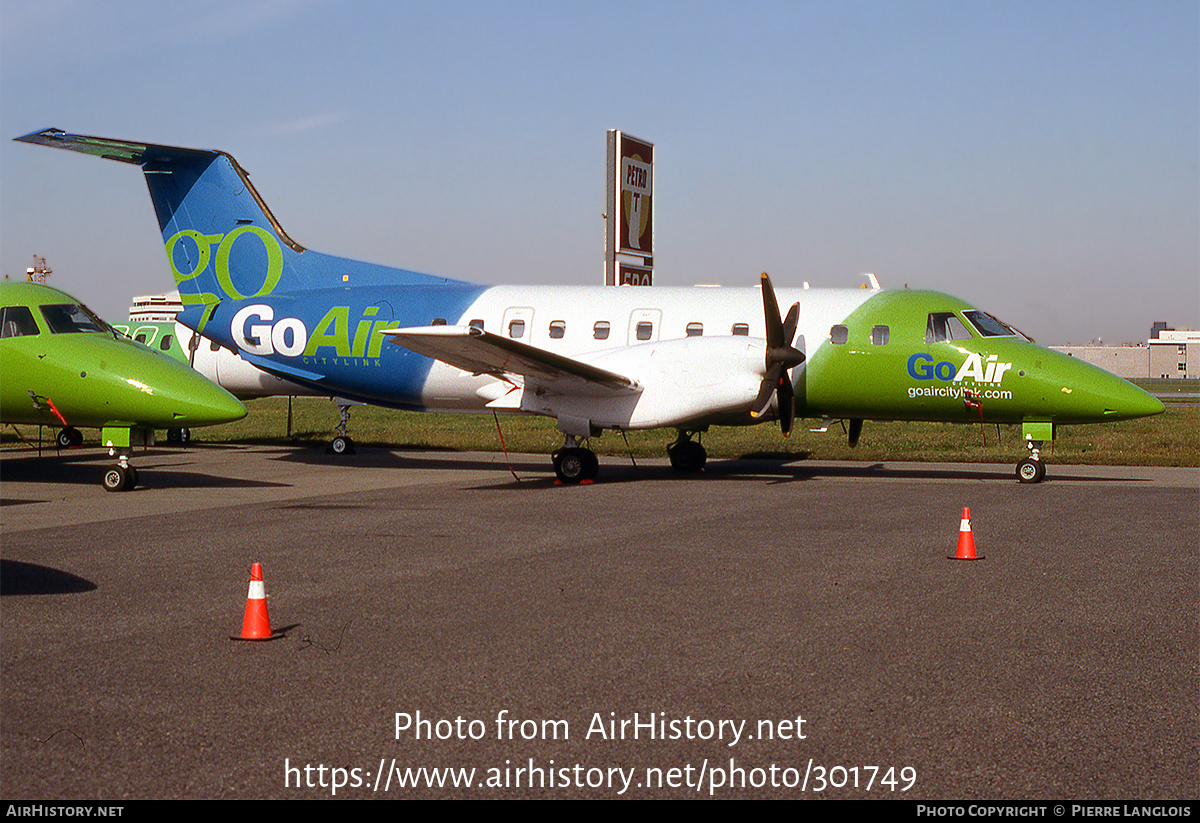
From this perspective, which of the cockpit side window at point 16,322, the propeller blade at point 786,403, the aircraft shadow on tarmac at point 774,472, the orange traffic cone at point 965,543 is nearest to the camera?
the orange traffic cone at point 965,543

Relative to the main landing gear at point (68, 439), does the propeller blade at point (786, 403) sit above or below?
above

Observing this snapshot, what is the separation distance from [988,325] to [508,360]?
8.49 m

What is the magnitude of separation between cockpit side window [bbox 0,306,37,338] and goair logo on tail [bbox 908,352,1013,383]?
14.5 m

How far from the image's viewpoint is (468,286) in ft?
73.2

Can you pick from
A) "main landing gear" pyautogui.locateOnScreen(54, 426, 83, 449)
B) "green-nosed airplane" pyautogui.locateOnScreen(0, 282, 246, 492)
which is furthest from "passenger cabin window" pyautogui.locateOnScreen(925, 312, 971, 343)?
"main landing gear" pyautogui.locateOnScreen(54, 426, 83, 449)

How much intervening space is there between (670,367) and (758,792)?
46.1 ft

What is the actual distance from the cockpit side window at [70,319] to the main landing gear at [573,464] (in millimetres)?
7740

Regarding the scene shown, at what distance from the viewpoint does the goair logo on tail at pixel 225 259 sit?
2277 centimetres

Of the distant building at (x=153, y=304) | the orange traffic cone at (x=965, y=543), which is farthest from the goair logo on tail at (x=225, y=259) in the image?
the distant building at (x=153, y=304)

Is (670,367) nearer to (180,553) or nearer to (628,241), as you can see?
(180,553)

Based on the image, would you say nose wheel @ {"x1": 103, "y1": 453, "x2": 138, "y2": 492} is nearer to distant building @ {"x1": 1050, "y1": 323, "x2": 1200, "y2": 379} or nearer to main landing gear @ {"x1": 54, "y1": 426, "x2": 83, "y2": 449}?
main landing gear @ {"x1": 54, "y1": 426, "x2": 83, "y2": 449}

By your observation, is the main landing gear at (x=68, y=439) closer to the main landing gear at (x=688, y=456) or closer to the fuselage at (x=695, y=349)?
the fuselage at (x=695, y=349)

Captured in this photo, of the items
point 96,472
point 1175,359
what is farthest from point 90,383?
point 1175,359

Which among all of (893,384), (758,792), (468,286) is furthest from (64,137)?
(758,792)
